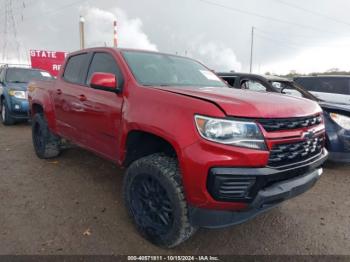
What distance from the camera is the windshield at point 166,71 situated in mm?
3129

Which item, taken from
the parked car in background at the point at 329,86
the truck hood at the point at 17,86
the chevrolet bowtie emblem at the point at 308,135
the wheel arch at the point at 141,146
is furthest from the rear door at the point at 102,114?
the parked car in background at the point at 329,86

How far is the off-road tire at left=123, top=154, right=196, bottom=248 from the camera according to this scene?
2316mm

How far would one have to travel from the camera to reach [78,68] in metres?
4.09

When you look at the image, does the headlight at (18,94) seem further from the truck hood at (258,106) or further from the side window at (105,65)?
the truck hood at (258,106)

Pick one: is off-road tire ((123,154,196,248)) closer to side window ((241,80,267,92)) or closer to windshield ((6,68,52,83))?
side window ((241,80,267,92))

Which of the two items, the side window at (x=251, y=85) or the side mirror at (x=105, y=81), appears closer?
the side mirror at (x=105, y=81)

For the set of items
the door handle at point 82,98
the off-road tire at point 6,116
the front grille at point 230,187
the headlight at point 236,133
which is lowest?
the off-road tire at point 6,116

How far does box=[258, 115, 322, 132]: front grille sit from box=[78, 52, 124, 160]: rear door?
143 cm

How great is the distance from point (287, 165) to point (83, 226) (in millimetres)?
2029

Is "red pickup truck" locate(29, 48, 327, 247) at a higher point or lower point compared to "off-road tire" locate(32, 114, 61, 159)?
higher

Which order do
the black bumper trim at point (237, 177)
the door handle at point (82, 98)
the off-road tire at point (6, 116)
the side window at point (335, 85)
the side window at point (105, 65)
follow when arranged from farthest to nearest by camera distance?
the side window at point (335, 85) < the off-road tire at point (6, 116) < the door handle at point (82, 98) < the side window at point (105, 65) < the black bumper trim at point (237, 177)

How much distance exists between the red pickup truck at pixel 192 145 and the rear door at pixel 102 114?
0.04ft

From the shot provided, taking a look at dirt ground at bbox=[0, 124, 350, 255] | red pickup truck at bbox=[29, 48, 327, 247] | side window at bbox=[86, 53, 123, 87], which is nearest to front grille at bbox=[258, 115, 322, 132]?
red pickup truck at bbox=[29, 48, 327, 247]

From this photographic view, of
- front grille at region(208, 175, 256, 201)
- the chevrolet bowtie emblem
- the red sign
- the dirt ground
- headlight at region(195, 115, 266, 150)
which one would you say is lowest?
the dirt ground
